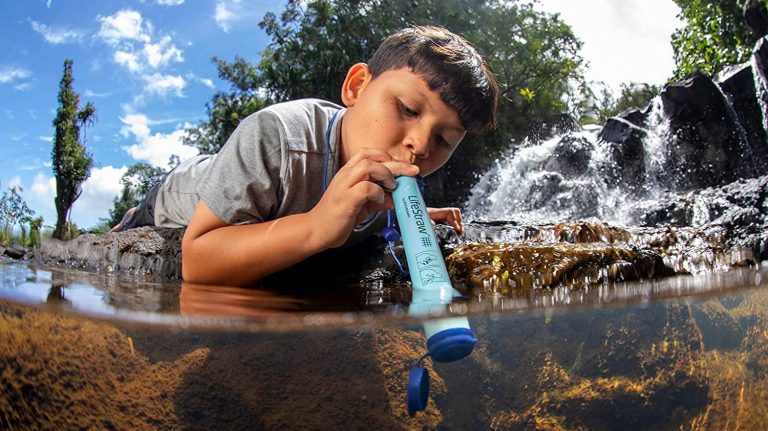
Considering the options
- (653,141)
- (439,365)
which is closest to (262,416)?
(439,365)

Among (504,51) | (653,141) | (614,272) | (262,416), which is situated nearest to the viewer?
(262,416)

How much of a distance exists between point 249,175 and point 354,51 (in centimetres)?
22

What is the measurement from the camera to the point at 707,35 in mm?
1230

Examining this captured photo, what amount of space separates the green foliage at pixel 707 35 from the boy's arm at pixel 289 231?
0.92 meters

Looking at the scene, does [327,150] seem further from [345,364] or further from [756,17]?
[756,17]

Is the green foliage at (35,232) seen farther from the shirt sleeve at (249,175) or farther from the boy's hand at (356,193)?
the boy's hand at (356,193)

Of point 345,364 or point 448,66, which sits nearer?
point 345,364

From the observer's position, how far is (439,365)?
0.93 ft

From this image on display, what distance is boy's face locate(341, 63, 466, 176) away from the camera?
0.54m

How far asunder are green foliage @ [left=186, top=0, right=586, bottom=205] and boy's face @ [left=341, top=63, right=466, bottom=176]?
114mm

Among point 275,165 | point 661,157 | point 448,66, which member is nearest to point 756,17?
point 661,157

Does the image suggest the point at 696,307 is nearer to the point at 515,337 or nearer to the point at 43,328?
the point at 515,337

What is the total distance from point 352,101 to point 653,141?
191 cm

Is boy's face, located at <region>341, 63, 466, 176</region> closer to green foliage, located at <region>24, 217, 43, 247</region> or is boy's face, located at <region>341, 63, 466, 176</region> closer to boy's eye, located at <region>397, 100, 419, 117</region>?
boy's eye, located at <region>397, 100, 419, 117</region>
